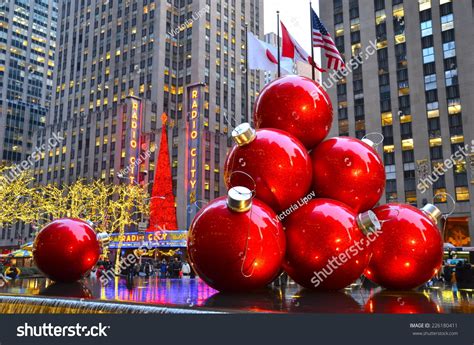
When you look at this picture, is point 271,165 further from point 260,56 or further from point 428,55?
point 428,55

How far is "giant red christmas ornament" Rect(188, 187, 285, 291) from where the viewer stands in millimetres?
6562

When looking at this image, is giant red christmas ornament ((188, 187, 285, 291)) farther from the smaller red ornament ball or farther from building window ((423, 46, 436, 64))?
building window ((423, 46, 436, 64))

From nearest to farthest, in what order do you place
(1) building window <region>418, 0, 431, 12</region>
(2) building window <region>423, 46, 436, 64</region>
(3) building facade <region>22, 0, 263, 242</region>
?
(2) building window <region>423, 46, 436, 64</region>, (1) building window <region>418, 0, 431, 12</region>, (3) building facade <region>22, 0, 263, 242</region>

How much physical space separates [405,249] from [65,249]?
6.64 meters

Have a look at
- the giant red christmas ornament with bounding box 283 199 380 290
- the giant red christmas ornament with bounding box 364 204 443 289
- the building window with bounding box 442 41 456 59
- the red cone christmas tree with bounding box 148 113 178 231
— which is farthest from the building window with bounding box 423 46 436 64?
the giant red christmas ornament with bounding box 283 199 380 290

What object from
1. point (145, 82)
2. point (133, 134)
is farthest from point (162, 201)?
point (145, 82)

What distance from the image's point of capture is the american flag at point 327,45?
509 inches

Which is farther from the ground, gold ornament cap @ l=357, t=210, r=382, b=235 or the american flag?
the american flag

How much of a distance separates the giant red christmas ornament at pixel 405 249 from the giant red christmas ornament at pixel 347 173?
0.55 meters

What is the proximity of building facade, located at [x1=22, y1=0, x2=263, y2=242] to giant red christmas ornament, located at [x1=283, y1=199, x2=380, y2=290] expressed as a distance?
224ft

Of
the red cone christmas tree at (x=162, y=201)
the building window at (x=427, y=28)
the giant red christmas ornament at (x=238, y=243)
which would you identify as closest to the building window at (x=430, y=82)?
the building window at (x=427, y=28)

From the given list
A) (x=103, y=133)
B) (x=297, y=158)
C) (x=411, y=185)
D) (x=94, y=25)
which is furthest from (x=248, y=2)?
(x=297, y=158)

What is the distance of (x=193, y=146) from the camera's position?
6931 cm

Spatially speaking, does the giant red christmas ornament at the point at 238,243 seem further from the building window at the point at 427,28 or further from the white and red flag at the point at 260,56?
the building window at the point at 427,28
